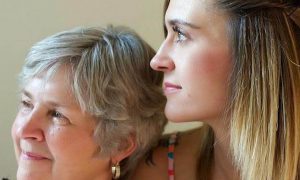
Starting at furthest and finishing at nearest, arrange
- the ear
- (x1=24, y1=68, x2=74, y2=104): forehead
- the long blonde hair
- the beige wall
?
1. the beige wall
2. the ear
3. (x1=24, y1=68, x2=74, y2=104): forehead
4. the long blonde hair

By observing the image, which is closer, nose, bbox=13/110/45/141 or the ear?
nose, bbox=13/110/45/141

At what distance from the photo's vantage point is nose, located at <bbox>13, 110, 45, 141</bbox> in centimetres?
114

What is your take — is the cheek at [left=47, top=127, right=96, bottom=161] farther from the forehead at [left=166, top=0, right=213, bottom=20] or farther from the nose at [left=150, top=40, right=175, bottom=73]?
the forehead at [left=166, top=0, right=213, bottom=20]

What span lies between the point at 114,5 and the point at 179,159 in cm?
59

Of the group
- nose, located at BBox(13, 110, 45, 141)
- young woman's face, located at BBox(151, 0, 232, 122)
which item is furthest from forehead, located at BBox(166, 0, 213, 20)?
nose, located at BBox(13, 110, 45, 141)

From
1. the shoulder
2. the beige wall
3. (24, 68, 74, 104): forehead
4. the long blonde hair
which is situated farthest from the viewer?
the beige wall

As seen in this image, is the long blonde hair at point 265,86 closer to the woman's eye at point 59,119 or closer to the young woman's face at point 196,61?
the young woman's face at point 196,61

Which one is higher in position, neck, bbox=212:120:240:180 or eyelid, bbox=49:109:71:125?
eyelid, bbox=49:109:71:125

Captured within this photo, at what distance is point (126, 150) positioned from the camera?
1254mm

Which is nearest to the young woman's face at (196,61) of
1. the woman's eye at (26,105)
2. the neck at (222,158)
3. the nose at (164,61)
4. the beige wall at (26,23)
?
the nose at (164,61)

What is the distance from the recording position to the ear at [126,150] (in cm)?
124

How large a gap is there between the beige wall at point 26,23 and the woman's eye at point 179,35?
1.89 feet

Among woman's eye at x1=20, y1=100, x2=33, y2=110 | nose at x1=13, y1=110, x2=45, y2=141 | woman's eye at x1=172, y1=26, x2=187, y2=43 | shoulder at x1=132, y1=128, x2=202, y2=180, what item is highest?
woman's eye at x1=172, y1=26, x2=187, y2=43

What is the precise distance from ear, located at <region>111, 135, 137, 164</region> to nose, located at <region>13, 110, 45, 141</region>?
20cm
